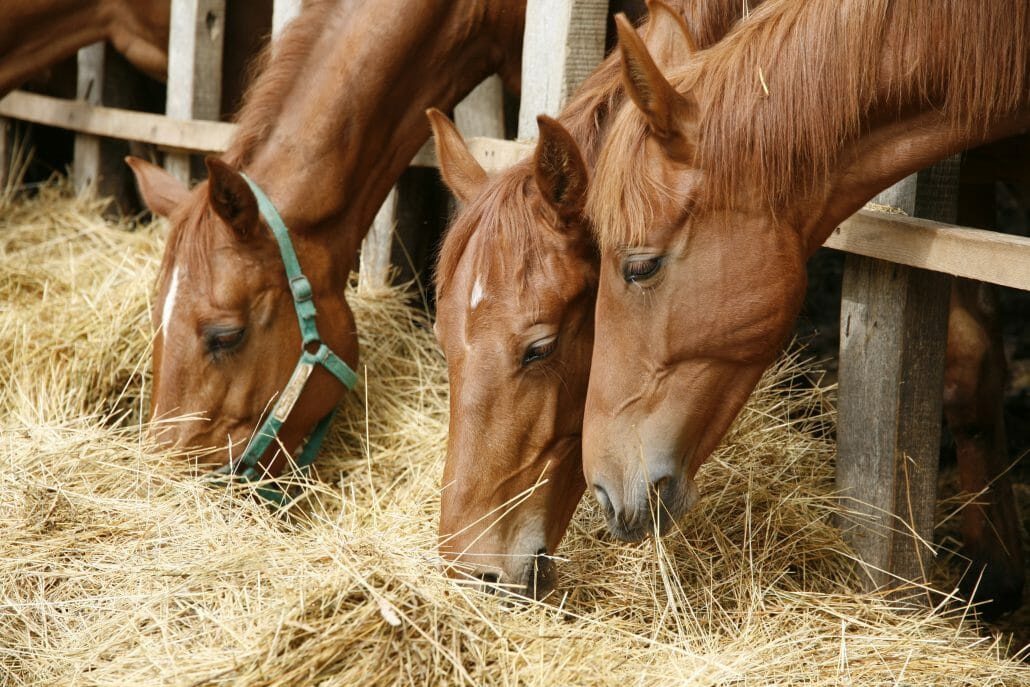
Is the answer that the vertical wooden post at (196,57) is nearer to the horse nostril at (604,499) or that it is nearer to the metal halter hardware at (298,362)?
the metal halter hardware at (298,362)

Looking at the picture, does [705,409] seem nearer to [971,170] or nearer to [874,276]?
[874,276]

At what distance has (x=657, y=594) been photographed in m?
2.30

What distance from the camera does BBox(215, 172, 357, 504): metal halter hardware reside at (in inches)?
122

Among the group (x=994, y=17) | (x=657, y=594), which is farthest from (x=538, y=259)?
(x=994, y=17)

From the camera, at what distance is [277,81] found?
3299mm

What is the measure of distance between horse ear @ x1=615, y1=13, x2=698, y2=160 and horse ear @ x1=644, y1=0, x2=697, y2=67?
1.24ft

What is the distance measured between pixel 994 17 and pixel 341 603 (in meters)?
1.52

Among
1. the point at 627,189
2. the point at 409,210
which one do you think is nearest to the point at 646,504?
the point at 627,189

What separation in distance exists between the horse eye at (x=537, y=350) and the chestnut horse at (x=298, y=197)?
100 cm

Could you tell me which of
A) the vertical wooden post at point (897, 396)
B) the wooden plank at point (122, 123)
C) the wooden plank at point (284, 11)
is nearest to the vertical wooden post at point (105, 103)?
the wooden plank at point (122, 123)

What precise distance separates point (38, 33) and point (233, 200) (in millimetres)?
2224

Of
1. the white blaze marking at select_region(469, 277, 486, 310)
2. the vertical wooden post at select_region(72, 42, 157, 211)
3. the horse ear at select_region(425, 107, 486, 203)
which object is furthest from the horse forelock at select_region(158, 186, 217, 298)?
the vertical wooden post at select_region(72, 42, 157, 211)

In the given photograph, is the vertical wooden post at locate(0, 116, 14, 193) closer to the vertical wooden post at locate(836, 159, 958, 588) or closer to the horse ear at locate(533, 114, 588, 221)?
the horse ear at locate(533, 114, 588, 221)

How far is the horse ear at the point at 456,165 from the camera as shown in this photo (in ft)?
8.79
